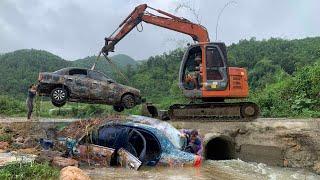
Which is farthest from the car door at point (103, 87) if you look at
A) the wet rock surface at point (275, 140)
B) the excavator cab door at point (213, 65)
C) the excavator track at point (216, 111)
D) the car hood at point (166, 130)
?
the car hood at point (166, 130)

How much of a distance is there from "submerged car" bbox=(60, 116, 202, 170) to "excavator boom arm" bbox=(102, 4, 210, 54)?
19.1 feet

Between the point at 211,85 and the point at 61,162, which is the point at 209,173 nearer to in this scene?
the point at 61,162

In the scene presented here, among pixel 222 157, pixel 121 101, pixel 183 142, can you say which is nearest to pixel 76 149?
pixel 183 142

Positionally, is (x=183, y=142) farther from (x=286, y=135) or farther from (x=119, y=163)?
(x=286, y=135)

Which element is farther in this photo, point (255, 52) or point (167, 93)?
point (255, 52)

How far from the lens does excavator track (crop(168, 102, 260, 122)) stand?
16127 millimetres

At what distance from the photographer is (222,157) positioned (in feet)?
51.1

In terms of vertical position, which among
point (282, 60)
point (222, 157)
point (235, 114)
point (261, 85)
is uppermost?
point (282, 60)

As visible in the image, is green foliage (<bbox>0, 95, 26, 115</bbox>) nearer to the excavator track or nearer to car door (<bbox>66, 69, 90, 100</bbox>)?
car door (<bbox>66, 69, 90, 100</bbox>)

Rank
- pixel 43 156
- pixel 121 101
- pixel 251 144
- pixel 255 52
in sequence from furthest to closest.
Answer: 1. pixel 255 52
2. pixel 121 101
3. pixel 251 144
4. pixel 43 156

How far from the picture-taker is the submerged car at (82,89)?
17672mm

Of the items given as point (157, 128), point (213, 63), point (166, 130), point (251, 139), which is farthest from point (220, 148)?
point (157, 128)

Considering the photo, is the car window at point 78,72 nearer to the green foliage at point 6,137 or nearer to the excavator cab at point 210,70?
the green foliage at point 6,137

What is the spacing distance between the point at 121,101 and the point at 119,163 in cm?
652
